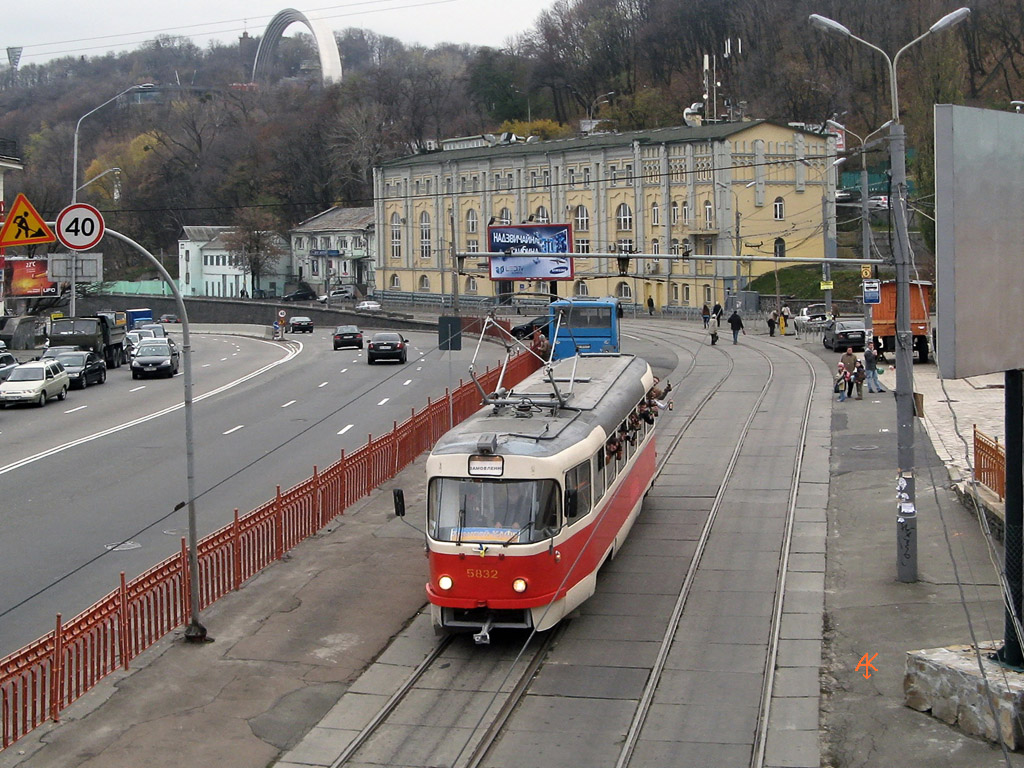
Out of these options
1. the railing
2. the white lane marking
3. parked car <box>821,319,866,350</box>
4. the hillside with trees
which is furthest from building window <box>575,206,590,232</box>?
the railing

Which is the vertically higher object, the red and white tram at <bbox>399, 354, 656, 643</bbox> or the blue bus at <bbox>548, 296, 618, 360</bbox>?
the blue bus at <bbox>548, 296, 618, 360</bbox>

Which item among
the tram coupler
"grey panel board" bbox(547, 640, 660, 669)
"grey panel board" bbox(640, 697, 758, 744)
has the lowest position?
"grey panel board" bbox(640, 697, 758, 744)

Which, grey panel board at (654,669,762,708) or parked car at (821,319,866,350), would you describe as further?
parked car at (821,319,866,350)

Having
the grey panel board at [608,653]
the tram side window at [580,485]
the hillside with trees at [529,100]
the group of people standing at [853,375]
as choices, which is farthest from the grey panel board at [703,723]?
the hillside with trees at [529,100]

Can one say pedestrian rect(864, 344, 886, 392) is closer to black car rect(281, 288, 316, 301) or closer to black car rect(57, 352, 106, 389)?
black car rect(57, 352, 106, 389)

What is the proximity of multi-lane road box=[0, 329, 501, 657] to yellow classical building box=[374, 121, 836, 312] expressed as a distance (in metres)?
31.6

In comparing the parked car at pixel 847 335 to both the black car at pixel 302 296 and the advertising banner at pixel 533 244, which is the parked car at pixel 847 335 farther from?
the black car at pixel 302 296

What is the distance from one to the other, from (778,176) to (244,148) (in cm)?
8298

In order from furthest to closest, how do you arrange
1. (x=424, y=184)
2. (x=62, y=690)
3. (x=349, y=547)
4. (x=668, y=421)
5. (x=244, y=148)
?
1. (x=244, y=148)
2. (x=424, y=184)
3. (x=668, y=421)
4. (x=349, y=547)
5. (x=62, y=690)

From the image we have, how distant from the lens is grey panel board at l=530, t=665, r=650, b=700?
13.4 meters

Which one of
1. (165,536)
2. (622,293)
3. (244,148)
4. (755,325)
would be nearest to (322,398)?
(165,536)

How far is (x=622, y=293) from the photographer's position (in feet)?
279

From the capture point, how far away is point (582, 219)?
3430 inches

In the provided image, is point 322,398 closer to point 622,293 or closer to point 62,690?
point 62,690
